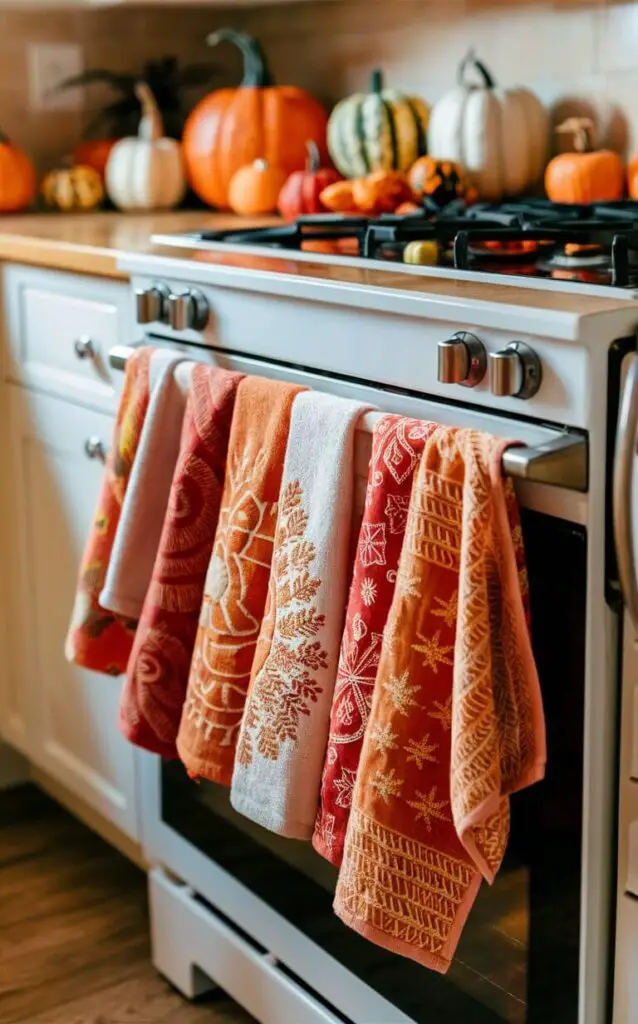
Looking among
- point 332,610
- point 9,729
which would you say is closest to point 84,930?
point 9,729

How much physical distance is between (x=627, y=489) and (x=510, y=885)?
39 cm

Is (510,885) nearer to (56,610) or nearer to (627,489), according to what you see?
(627,489)

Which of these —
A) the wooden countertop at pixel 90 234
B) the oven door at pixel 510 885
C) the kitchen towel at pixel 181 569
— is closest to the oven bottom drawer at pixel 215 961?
the oven door at pixel 510 885

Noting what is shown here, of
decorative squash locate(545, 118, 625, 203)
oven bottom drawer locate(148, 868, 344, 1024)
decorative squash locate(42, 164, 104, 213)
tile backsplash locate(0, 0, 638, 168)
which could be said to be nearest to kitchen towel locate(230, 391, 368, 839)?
oven bottom drawer locate(148, 868, 344, 1024)

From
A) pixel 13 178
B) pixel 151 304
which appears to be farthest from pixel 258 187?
pixel 151 304

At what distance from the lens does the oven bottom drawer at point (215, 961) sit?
55.6 inches

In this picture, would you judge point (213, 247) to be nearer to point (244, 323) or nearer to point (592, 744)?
point (244, 323)

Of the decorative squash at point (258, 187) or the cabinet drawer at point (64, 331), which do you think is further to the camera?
the decorative squash at point (258, 187)

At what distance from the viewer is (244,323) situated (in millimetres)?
1301

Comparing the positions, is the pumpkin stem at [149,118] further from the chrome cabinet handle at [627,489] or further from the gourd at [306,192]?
the chrome cabinet handle at [627,489]

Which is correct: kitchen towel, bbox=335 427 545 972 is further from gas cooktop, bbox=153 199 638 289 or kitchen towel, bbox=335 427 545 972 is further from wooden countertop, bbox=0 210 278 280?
wooden countertop, bbox=0 210 278 280

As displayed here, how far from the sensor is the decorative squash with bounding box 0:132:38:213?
2.18 metres

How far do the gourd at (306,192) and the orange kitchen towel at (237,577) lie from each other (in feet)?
2.28

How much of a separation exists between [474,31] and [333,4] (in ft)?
1.22
